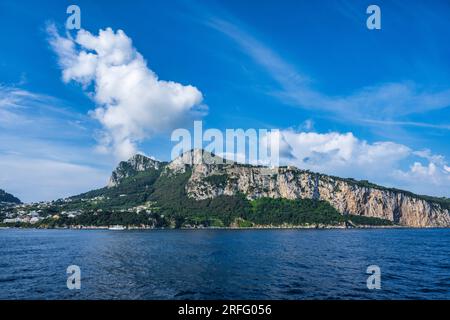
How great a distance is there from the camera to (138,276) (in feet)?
193

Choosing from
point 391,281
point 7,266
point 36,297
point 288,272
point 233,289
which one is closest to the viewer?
point 36,297

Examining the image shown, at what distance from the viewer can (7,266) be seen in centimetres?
6919
